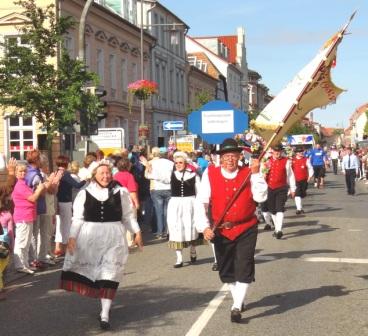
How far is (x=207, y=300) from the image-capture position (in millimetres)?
7863

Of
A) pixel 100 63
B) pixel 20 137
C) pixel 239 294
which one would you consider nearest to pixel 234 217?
pixel 239 294

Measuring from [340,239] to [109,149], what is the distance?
298 inches

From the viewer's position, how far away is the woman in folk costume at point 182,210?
34.4ft

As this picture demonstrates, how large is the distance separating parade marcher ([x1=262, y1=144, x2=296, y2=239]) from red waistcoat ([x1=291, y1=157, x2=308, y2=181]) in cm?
545

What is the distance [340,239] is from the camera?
43.8ft

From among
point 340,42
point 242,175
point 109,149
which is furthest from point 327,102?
point 109,149

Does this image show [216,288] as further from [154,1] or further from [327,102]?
[154,1]

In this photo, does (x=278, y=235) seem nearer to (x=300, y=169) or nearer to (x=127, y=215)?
(x=127, y=215)

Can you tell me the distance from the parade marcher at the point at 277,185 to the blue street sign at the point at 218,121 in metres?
3.93

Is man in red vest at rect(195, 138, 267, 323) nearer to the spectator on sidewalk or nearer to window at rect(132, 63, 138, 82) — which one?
the spectator on sidewalk

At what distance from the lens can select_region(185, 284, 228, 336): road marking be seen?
6.46 meters

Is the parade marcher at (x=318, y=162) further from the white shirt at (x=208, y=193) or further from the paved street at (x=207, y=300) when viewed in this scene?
the white shirt at (x=208, y=193)

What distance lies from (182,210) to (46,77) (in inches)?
245

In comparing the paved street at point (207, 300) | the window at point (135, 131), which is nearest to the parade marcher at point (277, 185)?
the paved street at point (207, 300)
